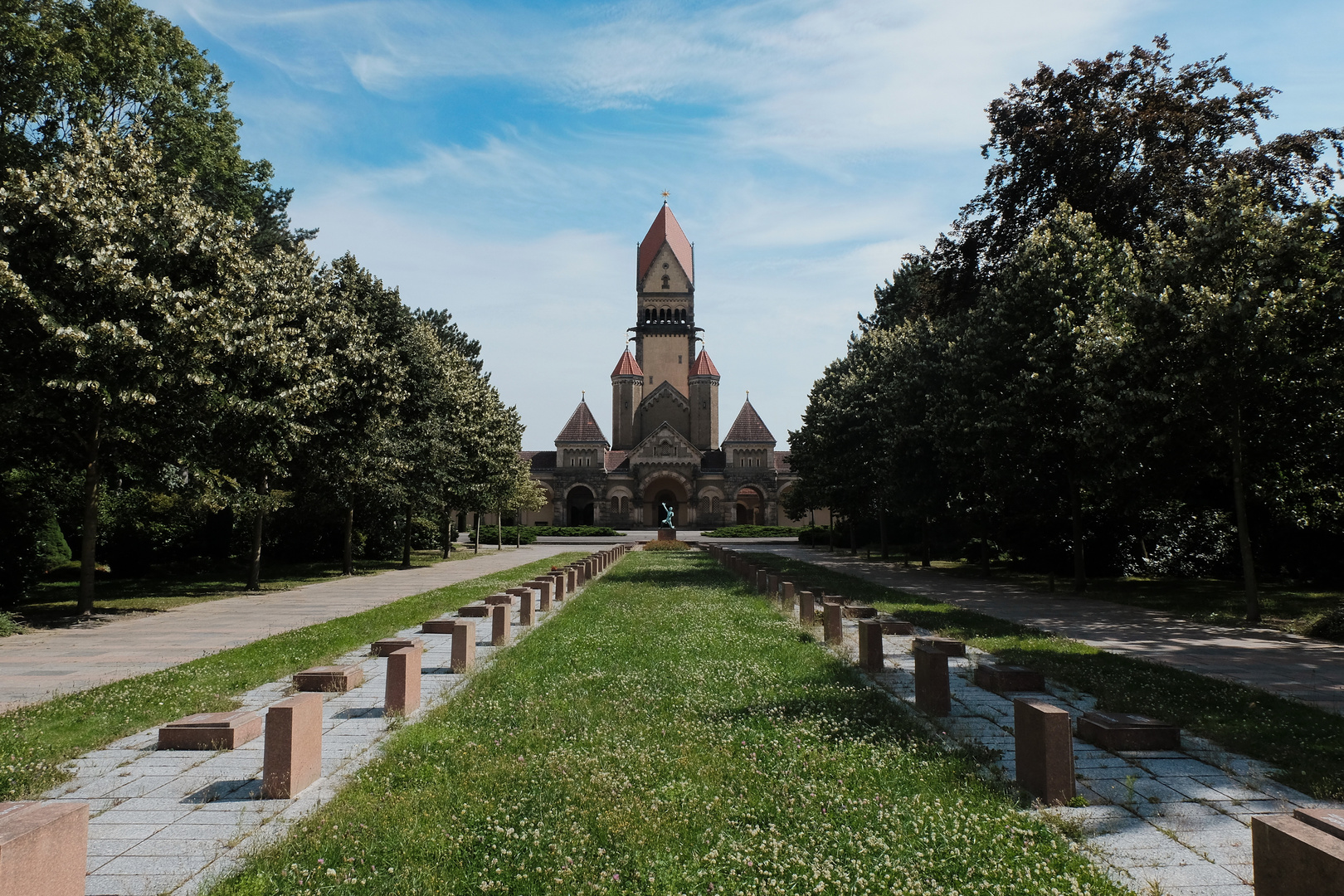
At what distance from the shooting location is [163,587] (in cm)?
2183

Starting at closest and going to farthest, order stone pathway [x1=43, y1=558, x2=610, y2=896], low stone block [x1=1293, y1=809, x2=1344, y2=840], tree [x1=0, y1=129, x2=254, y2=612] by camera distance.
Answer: low stone block [x1=1293, y1=809, x2=1344, y2=840] → stone pathway [x1=43, y1=558, x2=610, y2=896] → tree [x1=0, y1=129, x2=254, y2=612]

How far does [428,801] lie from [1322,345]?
17.3 meters

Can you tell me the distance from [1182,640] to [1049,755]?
375 inches

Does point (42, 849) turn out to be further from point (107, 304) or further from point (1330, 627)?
point (1330, 627)

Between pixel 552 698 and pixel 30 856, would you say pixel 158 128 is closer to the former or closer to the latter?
pixel 552 698

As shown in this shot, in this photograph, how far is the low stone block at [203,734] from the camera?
6980 millimetres

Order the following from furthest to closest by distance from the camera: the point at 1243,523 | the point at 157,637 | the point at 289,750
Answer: the point at 1243,523 < the point at 157,637 < the point at 289,750

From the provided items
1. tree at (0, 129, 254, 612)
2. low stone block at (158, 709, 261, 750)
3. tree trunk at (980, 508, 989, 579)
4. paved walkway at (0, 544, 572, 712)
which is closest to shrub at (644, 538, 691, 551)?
tree trunk at (980, 508, 989, 579)

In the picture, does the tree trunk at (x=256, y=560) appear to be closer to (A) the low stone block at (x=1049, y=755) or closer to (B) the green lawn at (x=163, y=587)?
(B) the green lawn at (x=163, y=587)

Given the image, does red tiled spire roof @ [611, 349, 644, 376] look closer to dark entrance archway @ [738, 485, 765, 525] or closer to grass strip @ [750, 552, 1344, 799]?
dark entrance archway @ [738, 485, 765, 525]

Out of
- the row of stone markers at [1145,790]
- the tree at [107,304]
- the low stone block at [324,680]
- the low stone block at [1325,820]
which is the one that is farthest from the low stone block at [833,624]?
the tree at [107,304]

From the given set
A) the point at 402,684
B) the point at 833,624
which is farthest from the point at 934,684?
the point at 402,684

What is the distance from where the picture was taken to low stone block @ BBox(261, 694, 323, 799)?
18.8 feet

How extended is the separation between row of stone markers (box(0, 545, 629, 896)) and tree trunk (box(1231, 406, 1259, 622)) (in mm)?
14464
